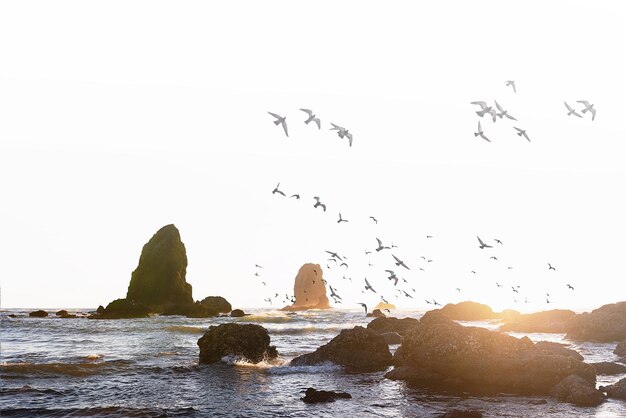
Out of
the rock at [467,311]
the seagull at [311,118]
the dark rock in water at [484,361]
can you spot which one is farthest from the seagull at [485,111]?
the rock at [467,311]

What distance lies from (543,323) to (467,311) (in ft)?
93.4

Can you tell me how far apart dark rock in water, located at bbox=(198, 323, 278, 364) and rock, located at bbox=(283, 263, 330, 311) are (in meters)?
155

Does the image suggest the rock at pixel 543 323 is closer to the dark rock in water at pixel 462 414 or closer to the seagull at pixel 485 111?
the seagull at pixel 485 111

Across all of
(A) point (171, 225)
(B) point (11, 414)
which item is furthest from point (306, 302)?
(B) point (11, 414)

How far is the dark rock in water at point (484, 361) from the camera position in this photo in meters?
19.4

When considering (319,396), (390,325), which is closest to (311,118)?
(319,396)

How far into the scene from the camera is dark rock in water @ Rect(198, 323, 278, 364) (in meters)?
26.7

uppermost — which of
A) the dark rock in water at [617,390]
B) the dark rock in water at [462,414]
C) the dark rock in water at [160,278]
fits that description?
the dark rock in water at [160,278]

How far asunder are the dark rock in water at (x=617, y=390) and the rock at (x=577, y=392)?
0.49 meters

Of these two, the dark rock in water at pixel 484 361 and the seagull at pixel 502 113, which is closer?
the dark rock in water at pixel 484 361

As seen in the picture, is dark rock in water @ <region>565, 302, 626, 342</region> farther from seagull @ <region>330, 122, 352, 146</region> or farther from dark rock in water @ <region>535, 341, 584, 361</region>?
seagull @ <region>330, 122, 352, 146</region>

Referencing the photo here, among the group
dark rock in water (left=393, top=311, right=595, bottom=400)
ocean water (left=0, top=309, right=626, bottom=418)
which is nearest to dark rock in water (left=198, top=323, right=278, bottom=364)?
ocean water (left=0, top=309, right=626, bottom=418)

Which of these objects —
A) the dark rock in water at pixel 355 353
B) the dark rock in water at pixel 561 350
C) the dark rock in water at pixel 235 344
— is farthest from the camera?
the dark rock in water at pixel 235 344

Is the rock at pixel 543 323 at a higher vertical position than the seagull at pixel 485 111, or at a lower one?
lower
